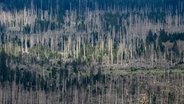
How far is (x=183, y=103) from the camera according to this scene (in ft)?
654

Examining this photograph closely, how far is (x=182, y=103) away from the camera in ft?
653

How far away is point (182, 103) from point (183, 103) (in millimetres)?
441
